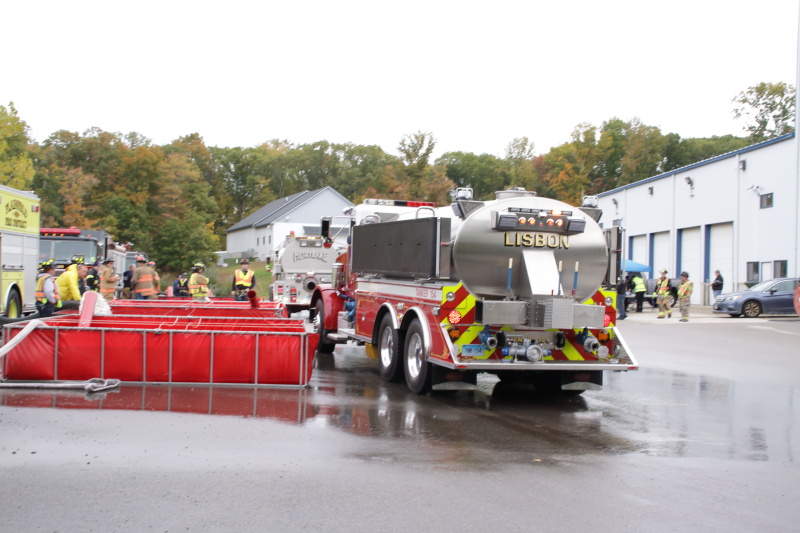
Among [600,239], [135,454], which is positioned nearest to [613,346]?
[600,239]

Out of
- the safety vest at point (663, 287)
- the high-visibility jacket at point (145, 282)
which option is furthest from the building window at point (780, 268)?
the high-visibility jacket at point (145, 282)

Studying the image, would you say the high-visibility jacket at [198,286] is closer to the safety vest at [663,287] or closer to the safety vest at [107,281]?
the safety vest at [107,281]

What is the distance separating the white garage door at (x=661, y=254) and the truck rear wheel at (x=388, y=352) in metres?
35.8

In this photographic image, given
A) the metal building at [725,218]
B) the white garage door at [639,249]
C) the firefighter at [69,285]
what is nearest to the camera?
the firefighter at [69,285]

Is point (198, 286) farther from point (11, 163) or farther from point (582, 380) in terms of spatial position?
point (11, 163)

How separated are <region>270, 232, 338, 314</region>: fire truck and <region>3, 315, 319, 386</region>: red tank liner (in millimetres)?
11377

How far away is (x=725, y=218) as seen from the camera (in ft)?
130

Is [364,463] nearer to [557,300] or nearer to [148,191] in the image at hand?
[557,300]

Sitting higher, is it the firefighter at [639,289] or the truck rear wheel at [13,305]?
the firefighter at [639,289]

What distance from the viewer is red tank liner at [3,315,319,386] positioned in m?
10.7

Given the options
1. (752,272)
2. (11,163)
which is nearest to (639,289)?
(752,272)

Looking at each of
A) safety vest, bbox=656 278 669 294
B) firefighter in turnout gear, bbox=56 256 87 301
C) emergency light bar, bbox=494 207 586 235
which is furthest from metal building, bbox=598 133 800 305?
firefighter in turnout gear, bbox=56 256 87 301

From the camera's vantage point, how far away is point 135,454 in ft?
23.0

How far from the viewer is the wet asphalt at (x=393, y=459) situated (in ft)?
18.2
